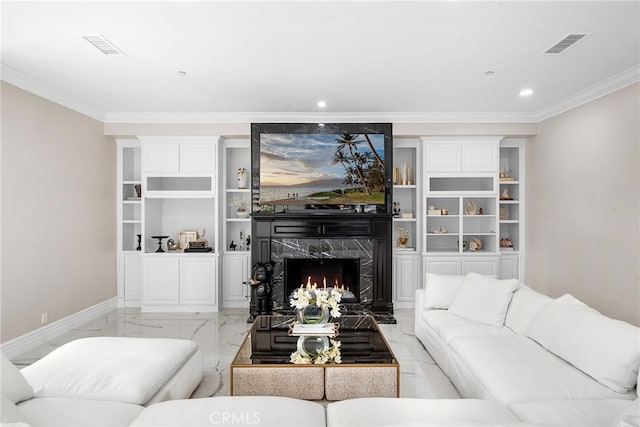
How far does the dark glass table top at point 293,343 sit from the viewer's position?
106 inches

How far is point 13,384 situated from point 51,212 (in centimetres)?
285

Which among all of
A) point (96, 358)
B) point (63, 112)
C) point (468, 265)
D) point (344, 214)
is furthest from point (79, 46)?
point (468, 265)

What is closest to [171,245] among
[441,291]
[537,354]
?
[441,291]

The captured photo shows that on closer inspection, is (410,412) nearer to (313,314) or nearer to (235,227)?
(313,314)

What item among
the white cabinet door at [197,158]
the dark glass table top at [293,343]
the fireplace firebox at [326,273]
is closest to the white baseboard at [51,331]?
the white cabinet door at [197,158]

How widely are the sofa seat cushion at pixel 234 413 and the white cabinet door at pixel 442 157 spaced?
4143 mm

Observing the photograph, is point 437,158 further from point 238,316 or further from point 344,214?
point 238,316

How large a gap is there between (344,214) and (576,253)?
9.12ft

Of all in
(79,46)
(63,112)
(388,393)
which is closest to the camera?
(388,393)

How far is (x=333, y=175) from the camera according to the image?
526 centimetres

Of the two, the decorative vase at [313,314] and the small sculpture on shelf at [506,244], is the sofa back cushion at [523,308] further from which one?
the small sculpture on shelf at [506,244]

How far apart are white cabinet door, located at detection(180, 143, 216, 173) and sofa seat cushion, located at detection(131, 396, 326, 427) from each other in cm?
386

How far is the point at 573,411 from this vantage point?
1.89 m

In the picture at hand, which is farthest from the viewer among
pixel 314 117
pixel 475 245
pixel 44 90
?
pixel 475 245
